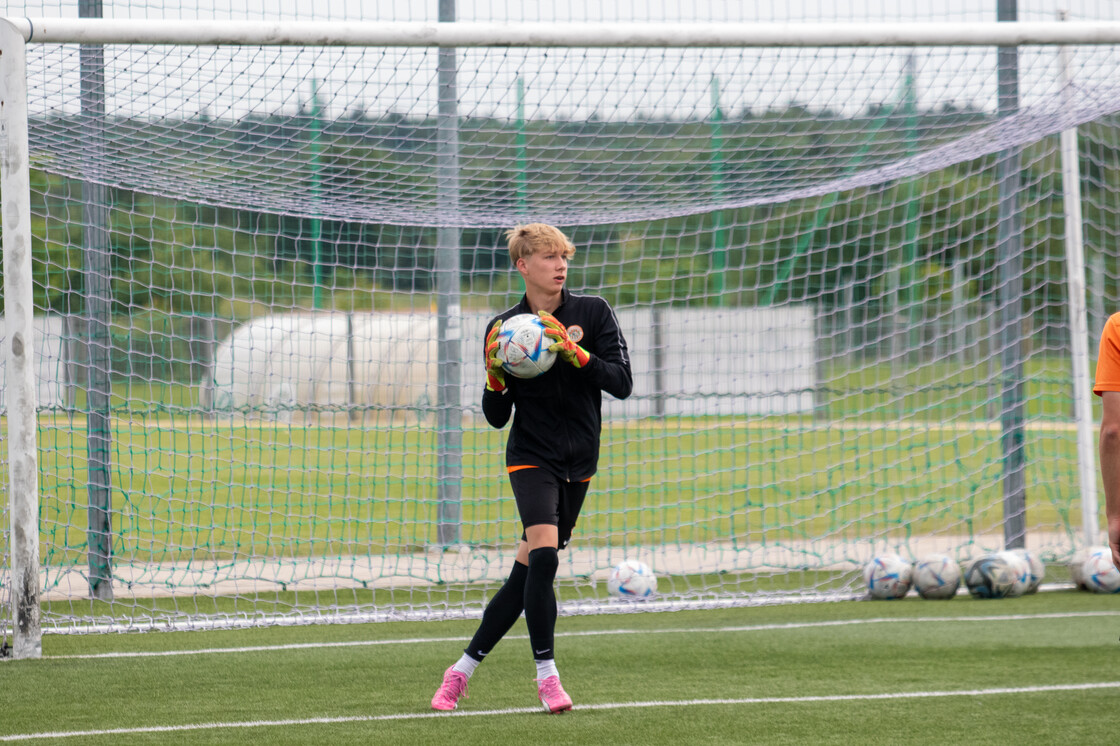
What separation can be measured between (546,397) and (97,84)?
10.4 ft

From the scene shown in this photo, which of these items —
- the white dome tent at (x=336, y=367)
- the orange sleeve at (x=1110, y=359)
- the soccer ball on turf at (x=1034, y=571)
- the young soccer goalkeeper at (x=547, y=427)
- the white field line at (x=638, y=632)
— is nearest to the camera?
the orange sleeve at (x=1110, y=359)

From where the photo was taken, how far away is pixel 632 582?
708 cm

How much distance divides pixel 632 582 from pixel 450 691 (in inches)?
103

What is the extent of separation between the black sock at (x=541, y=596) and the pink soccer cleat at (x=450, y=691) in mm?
389

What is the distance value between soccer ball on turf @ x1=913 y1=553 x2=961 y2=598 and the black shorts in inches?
138

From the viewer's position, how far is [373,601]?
23.7 ft

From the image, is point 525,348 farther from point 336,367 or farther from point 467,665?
point 336,367

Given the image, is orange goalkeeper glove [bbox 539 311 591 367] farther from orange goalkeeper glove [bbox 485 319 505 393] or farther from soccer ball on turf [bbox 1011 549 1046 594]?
soccer ball on turf [bbox 1011 549 1046 594]

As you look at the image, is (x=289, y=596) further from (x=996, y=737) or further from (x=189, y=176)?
(x=996, y=737)

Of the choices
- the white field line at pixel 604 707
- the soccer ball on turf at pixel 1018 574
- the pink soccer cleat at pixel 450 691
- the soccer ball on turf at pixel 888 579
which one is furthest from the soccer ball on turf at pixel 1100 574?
Answer: the pink soccer cleat at pixel 450 691

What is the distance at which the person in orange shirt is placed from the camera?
317 cm

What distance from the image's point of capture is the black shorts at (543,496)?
4.38 m

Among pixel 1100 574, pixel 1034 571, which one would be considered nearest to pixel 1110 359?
pixel 1034 571

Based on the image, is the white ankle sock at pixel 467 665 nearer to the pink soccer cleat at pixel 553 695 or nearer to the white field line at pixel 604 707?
the white field line at pixel 604 707
